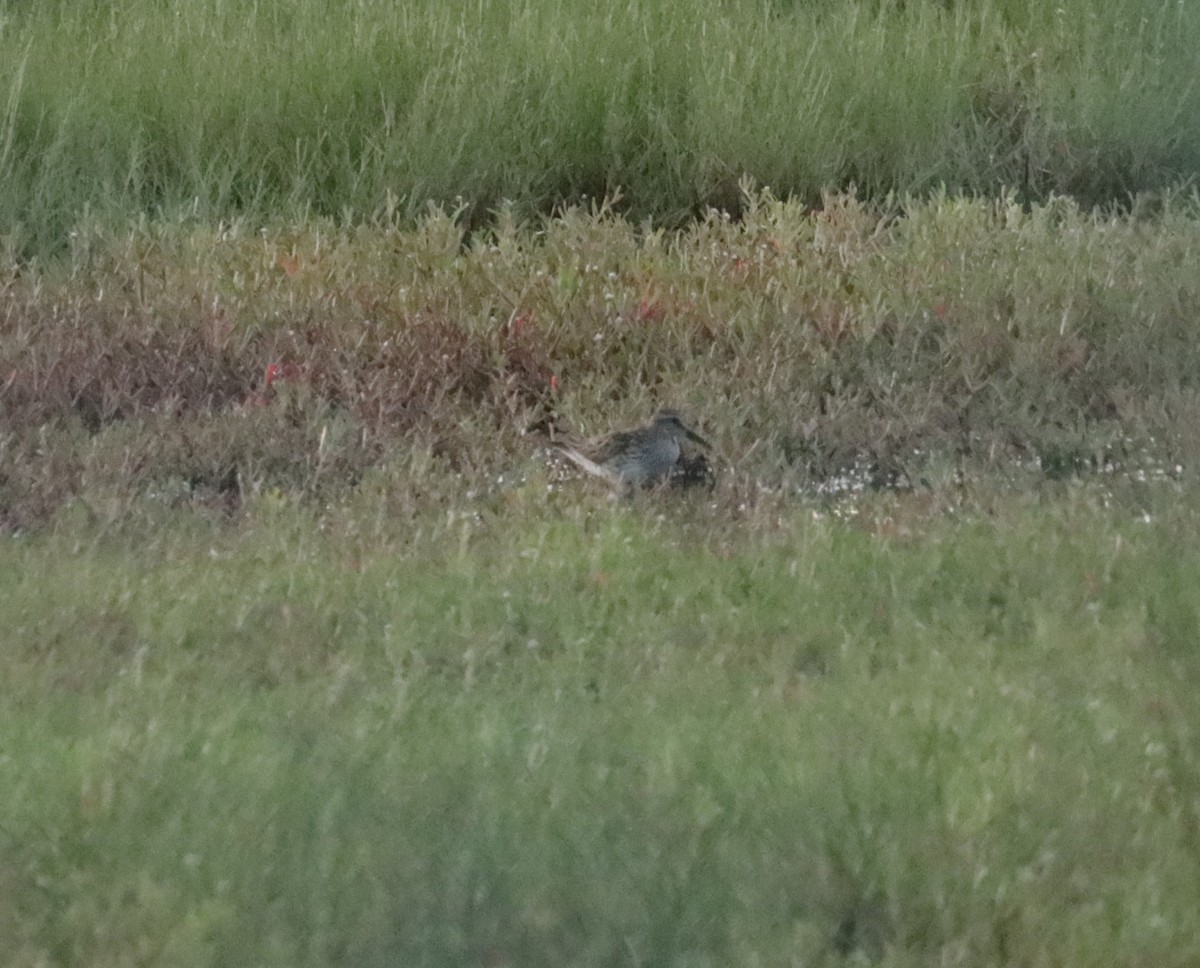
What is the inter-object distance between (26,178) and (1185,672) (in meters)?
4.93

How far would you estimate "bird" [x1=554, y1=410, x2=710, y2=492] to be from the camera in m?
4.19

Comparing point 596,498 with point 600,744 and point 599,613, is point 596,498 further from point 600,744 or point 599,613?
point 600,744

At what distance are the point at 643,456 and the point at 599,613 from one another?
2.81ft

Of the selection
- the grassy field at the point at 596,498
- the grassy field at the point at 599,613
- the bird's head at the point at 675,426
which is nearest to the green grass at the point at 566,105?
the grassy field at the point at 596,498

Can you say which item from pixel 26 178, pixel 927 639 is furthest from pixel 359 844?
pixel 26 178

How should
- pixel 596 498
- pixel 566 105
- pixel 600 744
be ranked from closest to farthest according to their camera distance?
pixel 600 744, pixel 596 498, pixel 566 105

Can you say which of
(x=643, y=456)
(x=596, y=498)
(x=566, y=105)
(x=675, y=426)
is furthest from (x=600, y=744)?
(x=566, y=105)

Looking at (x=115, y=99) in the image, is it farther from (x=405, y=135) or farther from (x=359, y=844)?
(x=359, y=844)

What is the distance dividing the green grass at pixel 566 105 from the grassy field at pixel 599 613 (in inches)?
44.8

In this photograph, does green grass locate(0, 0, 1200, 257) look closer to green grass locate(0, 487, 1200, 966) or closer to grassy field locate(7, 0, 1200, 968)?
grassy field locate(7, 0, 1200, 968)

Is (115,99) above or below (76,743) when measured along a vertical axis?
below

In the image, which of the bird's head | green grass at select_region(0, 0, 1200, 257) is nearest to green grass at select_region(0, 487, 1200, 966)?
the bird's head

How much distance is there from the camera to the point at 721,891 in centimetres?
262

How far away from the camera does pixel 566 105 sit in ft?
24.2
